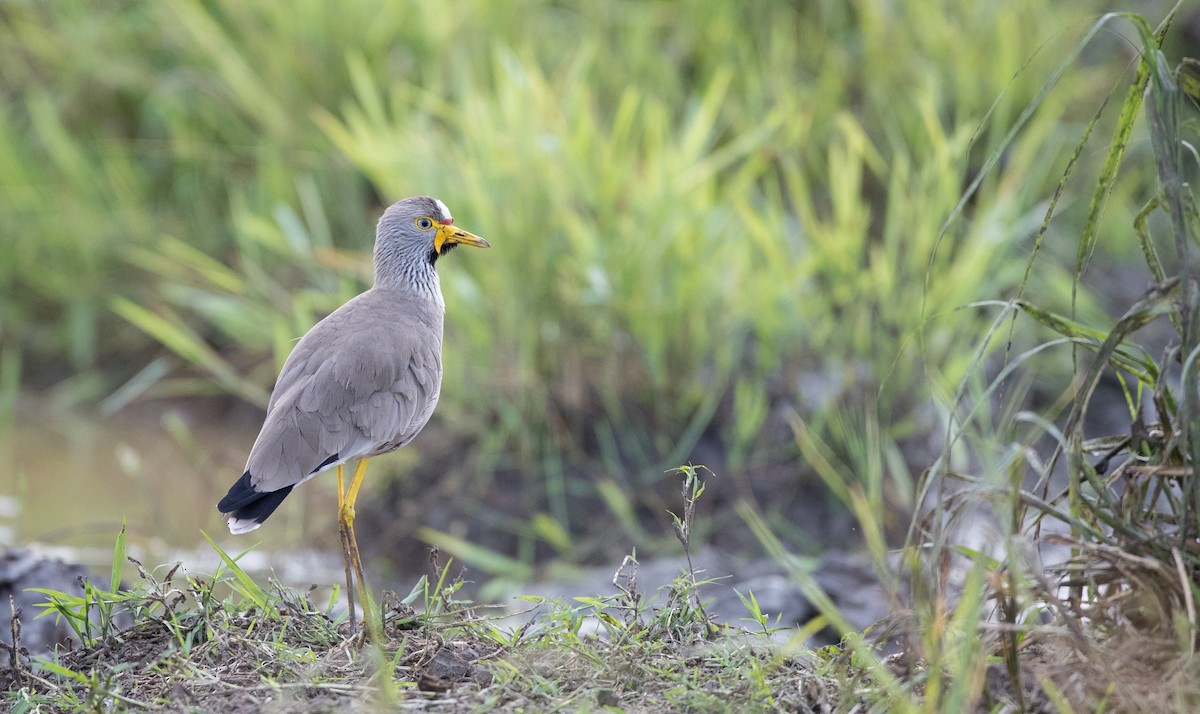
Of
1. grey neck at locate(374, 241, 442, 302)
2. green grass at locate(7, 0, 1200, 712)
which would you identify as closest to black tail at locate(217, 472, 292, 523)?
green grass at locate(7, 0, 1200, 712)

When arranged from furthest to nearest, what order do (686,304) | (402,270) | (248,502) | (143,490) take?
(143,490) < (686,304) < (402,270) < (248,502)

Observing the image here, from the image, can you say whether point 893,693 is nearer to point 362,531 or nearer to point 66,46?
point 362,531

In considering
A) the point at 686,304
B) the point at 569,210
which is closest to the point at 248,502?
the point at 686,304

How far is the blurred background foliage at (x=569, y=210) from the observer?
4961mm

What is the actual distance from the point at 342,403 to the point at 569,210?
2200 millimetres

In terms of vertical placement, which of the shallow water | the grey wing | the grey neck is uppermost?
the shallow water

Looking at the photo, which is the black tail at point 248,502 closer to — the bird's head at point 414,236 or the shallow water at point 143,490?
the bird's head at point 414,236

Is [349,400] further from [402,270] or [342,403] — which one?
[402,270]

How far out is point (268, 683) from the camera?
2416mm

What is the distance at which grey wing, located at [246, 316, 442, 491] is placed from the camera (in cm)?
296

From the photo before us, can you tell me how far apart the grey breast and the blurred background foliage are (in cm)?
138

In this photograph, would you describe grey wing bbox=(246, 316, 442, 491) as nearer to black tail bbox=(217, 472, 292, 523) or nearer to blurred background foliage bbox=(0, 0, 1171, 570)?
black tail bbox=(217, 472, 292, 523)

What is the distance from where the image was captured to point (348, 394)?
122 inches

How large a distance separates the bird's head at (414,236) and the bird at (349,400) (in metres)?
0.03
